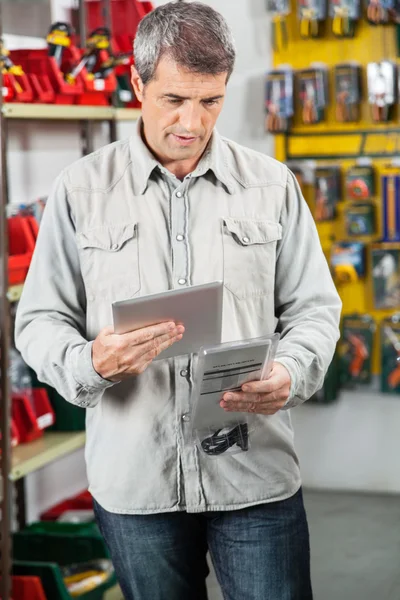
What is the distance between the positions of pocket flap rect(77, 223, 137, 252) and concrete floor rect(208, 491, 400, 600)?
7.18 feet

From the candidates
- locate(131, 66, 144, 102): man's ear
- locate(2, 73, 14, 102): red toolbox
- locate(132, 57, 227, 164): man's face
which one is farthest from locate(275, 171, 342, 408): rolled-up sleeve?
locate(2, 73, 14, 102): red toolbox

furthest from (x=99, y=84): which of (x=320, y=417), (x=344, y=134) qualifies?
(x=320, y=417)

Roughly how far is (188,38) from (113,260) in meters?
0.45

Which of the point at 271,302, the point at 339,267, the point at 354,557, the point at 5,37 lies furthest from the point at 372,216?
the point at 271,302

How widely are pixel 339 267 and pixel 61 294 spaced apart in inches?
114

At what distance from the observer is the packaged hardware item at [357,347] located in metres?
4.64

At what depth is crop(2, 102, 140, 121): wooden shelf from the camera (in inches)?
117

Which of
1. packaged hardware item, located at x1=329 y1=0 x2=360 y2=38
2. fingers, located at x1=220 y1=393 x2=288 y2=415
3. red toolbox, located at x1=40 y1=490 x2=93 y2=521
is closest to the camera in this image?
fingers, located at x1=220 y1=393 x2=288 y2=415

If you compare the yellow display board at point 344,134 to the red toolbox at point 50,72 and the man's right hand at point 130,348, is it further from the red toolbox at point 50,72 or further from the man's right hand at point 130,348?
the man's right hand at point 130,348

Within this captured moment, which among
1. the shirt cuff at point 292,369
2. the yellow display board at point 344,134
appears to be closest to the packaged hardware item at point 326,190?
the yellow display board at point 344,134

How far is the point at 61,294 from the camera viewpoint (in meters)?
1.91

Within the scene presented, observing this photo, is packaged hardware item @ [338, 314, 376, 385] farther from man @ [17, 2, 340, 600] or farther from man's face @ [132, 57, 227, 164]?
man's face @ [132, 57, 227, 164]

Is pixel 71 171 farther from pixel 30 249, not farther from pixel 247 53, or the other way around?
pixel 247 53

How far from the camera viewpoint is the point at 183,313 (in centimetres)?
170
